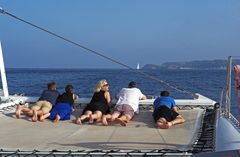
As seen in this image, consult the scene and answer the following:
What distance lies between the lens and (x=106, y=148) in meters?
6.10

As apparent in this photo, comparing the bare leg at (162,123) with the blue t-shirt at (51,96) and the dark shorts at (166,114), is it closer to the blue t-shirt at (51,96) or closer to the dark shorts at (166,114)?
the dark shorts at (166,114)

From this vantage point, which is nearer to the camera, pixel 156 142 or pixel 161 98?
pixel 156 142

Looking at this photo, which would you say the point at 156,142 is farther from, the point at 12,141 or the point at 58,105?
the point at 58,105

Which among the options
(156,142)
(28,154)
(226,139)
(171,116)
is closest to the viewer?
(226,139)

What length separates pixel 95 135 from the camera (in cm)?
709

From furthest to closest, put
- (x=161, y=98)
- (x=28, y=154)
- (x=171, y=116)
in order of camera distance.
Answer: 1. (x=161, y=98)
2. (x=171, y=116)
3. (x=28, y=154)

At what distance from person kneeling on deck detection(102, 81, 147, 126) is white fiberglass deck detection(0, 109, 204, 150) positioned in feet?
0.45

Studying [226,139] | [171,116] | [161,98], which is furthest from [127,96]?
→ [226,139]

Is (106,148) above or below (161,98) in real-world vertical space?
below

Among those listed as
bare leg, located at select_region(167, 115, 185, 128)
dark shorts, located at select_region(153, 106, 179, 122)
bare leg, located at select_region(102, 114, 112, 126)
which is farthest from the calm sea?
bare leg, located at select_region(167, 115, 185, 128)

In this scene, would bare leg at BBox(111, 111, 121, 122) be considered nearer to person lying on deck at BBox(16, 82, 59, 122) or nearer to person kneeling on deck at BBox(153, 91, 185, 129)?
person kneeling on deck at BBox(153, 91, 185, 129)

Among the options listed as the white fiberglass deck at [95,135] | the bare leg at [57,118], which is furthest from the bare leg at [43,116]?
the bare leg at [57,118]

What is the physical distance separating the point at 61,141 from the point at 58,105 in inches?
90.5

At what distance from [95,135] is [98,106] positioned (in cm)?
159
